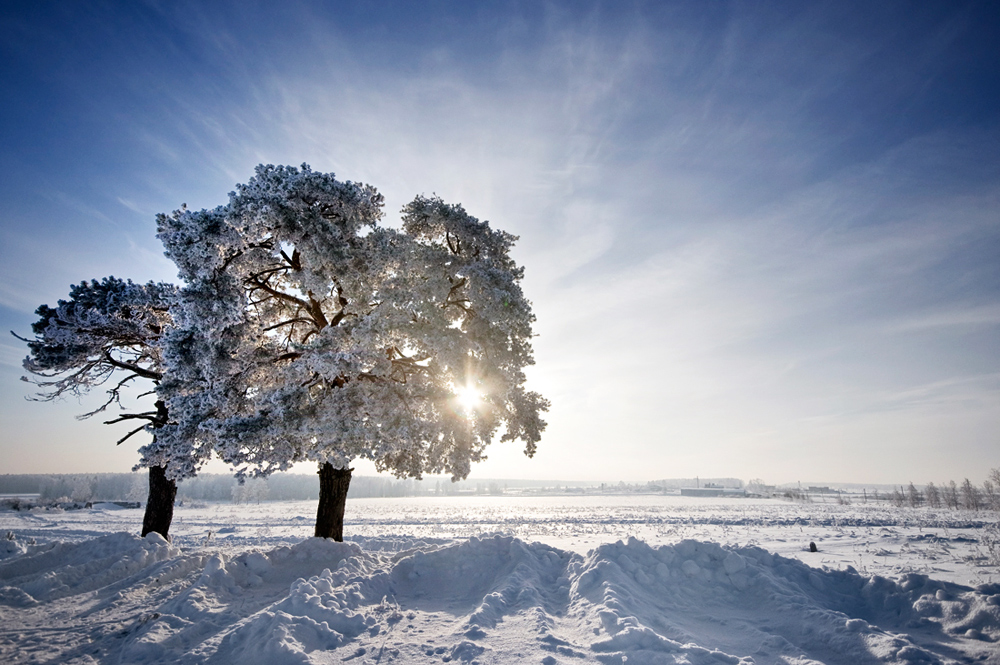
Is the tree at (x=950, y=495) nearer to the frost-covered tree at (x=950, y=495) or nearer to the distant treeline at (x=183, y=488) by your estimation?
the frost-covered tree at (x=950, y=495)

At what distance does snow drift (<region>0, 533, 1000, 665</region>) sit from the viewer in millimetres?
6457

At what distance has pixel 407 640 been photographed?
6.93m

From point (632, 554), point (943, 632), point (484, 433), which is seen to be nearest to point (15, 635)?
point (484, 433)

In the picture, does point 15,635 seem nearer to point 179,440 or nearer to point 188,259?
point 179,440

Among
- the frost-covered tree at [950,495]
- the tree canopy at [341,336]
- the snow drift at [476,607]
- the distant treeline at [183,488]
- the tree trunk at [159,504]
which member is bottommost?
the distant treeline at [183,488]

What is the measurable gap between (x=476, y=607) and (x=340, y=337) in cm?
697

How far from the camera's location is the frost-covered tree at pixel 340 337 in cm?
1038

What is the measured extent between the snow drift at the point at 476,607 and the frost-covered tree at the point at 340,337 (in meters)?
2.60

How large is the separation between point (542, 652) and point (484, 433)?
707 cm

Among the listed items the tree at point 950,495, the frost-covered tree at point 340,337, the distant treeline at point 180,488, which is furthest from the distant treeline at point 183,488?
the frost-covered tree at point 340,337

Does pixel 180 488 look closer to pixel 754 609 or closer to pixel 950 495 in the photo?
pixel 754 609

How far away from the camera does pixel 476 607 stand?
8.52 m

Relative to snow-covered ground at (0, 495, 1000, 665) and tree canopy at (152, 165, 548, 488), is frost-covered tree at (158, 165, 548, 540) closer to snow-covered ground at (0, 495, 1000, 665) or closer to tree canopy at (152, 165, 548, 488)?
tree canopy at (152, 165, 548, 488)

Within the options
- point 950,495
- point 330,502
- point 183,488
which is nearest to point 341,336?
point 330,502
